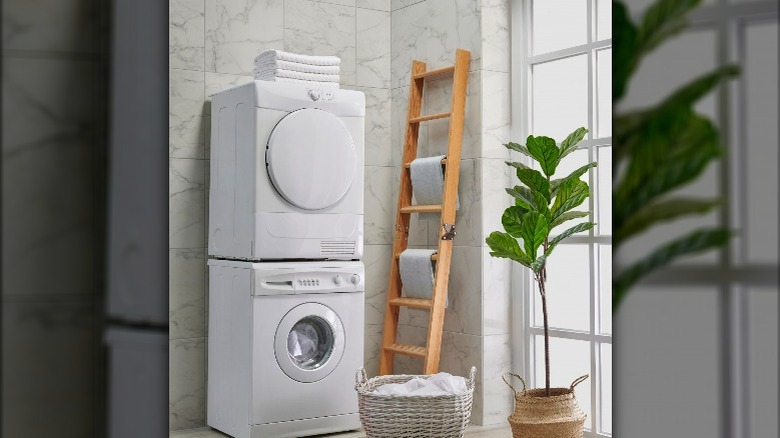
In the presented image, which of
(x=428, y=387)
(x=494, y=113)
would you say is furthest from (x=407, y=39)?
(x=428, y=387)

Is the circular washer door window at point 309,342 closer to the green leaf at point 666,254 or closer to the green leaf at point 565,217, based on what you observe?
the green leaf at point 565,217

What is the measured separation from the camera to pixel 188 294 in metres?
3.70

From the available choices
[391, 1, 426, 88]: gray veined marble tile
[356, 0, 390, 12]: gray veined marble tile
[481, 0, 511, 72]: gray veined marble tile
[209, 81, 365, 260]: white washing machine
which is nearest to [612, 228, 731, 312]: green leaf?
[209, 81, 365, 260]: white washing machine

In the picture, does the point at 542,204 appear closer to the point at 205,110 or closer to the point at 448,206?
the point at 448,206

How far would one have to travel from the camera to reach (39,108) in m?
0.15

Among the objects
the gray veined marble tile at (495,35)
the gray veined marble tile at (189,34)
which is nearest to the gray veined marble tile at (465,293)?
the gray veined marble tile at (495,35)

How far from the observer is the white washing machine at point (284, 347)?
11.0ft

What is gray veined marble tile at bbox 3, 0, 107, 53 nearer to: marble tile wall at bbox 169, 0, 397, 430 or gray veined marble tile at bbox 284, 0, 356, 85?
marble tile wall at bbox 169, 0, 397, 430

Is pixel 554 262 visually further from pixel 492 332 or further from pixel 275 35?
pixel 275 35

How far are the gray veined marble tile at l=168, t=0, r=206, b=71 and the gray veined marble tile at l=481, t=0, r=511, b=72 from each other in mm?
1338

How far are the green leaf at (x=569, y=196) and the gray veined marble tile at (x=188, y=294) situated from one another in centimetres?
170

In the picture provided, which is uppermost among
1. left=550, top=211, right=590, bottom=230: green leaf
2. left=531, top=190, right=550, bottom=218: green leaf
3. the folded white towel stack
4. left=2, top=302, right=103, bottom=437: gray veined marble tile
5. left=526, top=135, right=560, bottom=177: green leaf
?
the folded white towel stack

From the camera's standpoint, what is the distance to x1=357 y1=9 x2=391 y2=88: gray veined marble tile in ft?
13.8

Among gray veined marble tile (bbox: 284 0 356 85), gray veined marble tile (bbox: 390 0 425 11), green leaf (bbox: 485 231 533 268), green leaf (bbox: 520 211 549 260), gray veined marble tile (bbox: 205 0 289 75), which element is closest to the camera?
green leaf (bbox: 520 211 549 260)
